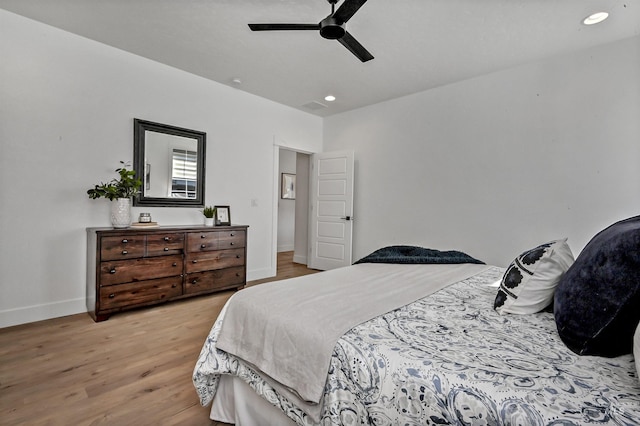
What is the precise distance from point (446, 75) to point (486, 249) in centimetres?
221

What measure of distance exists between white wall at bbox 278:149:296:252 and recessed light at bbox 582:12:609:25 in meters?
5.72

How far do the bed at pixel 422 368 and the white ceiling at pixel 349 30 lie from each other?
2.23 meters

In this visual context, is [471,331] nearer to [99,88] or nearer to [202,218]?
[202,218]

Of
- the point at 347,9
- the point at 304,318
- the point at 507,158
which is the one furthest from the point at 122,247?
the point at 507,158

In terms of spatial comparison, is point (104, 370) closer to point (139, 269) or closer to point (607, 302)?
point (139, 269)

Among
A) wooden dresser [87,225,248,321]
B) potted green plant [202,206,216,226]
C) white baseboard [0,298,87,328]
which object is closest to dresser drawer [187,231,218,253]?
wooden dresser [87,225,248,321]

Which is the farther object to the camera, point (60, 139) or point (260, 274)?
point (260, 274)

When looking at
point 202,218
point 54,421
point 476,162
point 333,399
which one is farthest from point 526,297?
point 202,218

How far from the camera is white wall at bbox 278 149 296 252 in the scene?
24.3 ft

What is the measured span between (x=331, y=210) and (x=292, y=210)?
2.74 metres

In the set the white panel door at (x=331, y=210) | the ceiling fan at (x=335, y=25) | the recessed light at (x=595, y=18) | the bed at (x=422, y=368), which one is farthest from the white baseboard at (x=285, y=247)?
the recessed light at (x=595, y=18)

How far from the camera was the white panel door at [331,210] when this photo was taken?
4.91 metres

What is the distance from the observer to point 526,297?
1293mm

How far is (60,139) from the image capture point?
2.92 m
